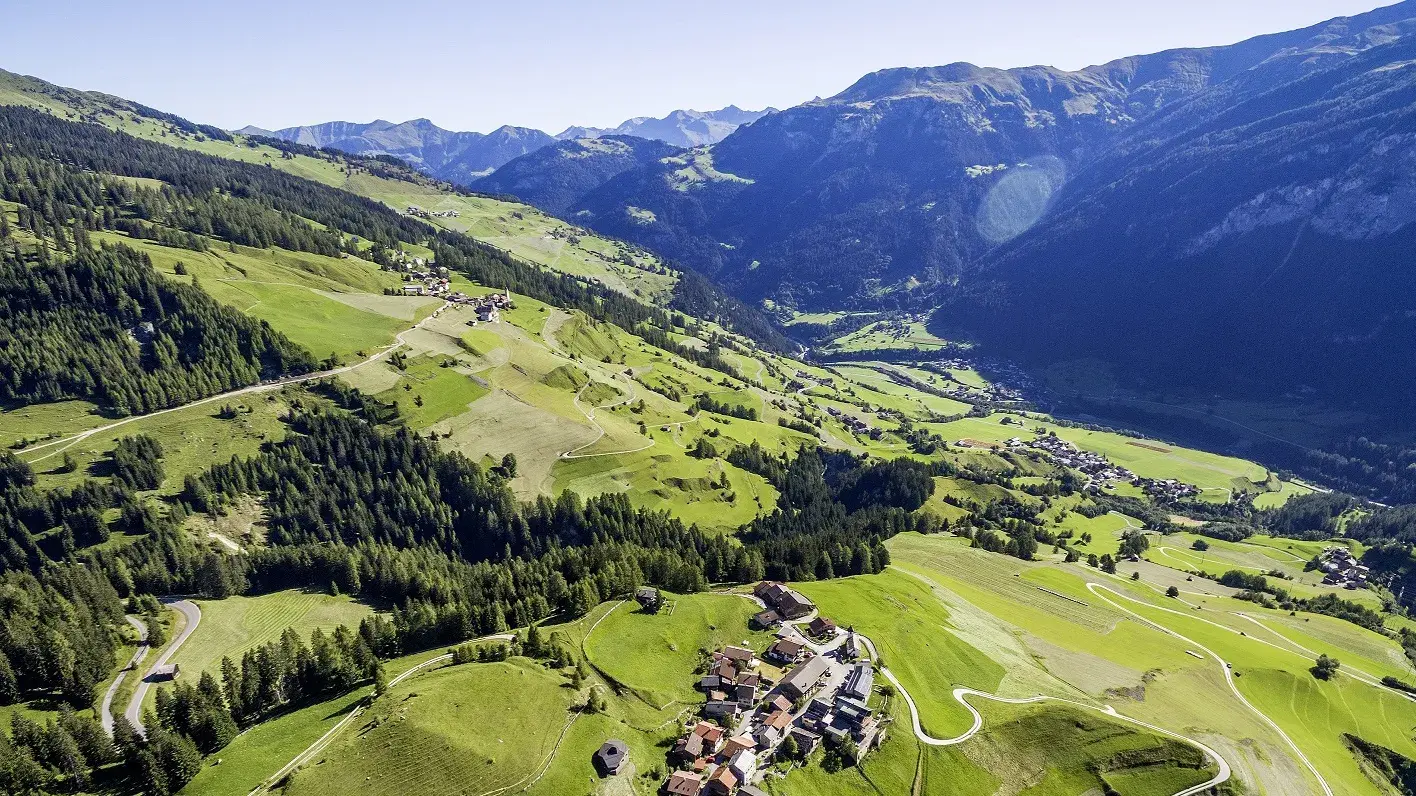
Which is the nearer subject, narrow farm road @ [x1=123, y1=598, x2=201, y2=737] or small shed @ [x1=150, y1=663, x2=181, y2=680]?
narrow farm road @ [x1=123, y1=598, x2=201, y2=737]

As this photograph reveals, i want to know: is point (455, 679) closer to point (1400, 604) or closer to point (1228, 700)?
point (1228, 700)

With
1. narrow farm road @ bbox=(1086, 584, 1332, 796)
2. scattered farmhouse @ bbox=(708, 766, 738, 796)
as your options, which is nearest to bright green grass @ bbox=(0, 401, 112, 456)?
scattered farmhouse @ bbox=(708, 766, 738, 796)

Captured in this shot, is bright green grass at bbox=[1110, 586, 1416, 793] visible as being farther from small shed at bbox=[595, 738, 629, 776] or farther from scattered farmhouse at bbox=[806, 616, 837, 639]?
small shed at bbox=[595, 738, 629, 776]

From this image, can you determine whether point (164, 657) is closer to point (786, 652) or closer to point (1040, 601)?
point (786, 652)

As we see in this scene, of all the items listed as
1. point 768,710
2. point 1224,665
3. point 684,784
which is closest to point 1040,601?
point 1224,665

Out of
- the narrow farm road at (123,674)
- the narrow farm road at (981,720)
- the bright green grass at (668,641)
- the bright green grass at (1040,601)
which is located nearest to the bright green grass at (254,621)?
the narrow farm road at (123,674)

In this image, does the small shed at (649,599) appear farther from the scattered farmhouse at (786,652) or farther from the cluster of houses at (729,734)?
the scattered farmhouse at (786,652)
